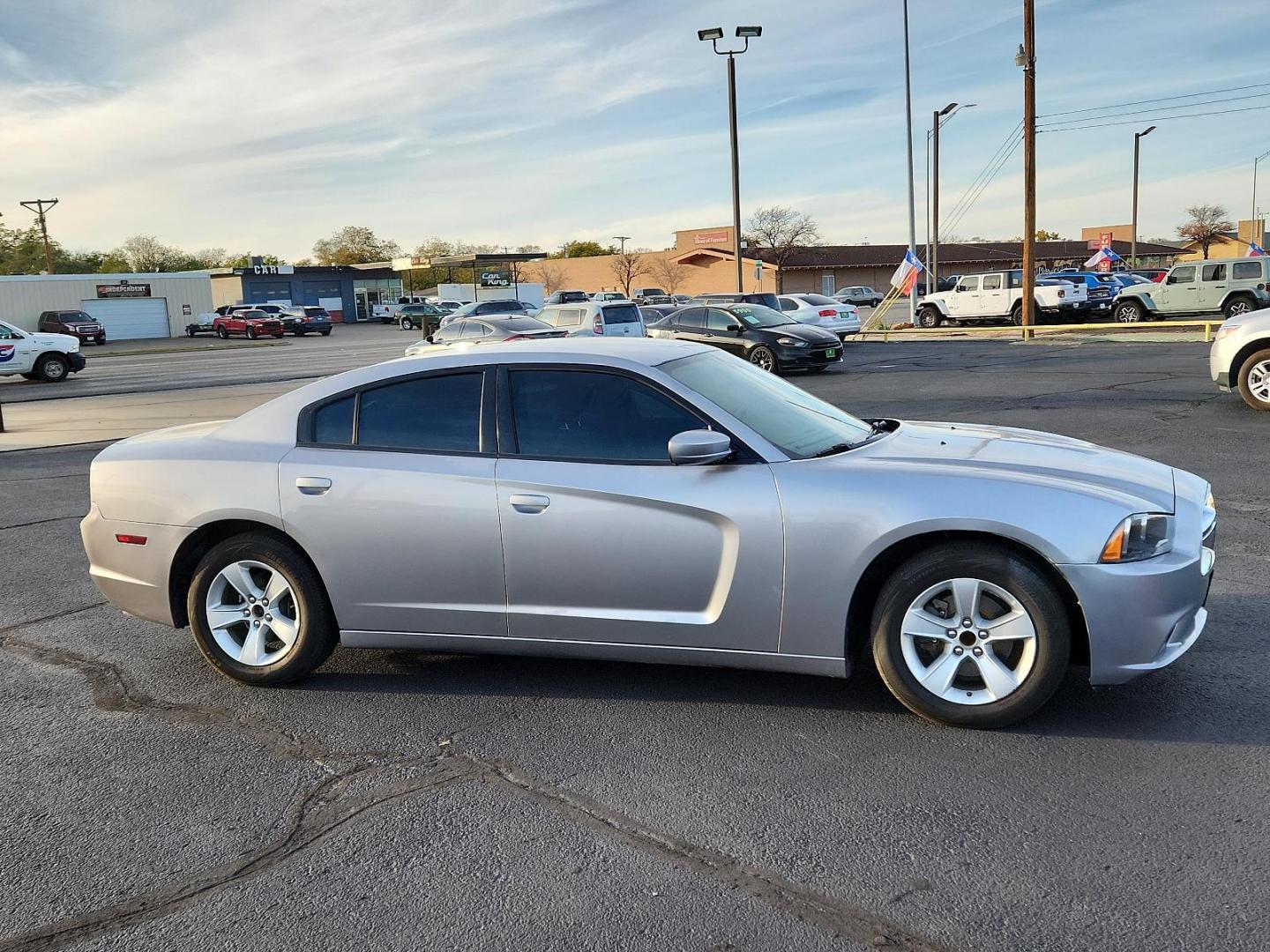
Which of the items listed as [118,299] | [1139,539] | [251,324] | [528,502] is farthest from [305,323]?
[1139,539]

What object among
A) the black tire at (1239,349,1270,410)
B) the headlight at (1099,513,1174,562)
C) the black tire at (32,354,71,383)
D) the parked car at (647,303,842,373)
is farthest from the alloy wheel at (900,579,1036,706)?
the black tire at (32,354,71,383)

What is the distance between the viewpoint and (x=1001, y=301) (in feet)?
119

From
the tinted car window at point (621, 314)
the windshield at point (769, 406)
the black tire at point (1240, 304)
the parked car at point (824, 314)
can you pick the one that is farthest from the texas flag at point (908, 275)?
the windshield at point (769, 406)

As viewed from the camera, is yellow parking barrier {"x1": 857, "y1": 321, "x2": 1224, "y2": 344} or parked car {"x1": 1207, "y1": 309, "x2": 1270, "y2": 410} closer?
parked car {"x1": 1207, "y1": 309, "x2": 1270, "y2": 410}

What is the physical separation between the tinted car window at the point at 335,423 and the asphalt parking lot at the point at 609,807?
3.69ft

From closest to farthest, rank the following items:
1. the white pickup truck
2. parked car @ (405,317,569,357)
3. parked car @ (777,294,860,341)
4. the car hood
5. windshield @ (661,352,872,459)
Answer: the car hood, windshield @ (661,352,872,459), parked car @ (405,317,569,357), parked car @ (777,294,860,341), the white pickup truck

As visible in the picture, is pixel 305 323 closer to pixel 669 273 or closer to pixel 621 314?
pixel 669 273

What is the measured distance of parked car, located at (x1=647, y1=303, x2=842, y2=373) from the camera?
21.4m

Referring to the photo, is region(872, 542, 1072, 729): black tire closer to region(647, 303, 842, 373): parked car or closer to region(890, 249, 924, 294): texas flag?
region(647, 303, 842, 373): parked car

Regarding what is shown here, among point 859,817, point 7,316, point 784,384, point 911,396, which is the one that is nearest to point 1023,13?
point 911,396

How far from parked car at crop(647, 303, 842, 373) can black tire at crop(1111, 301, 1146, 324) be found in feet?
50.6

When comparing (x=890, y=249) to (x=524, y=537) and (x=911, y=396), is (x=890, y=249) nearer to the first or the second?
(x=911, y=396)

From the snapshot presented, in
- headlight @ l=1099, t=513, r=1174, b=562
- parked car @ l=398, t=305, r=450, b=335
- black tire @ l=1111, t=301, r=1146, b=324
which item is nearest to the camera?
headlight @ l=1099, t=513, r=1174, b=562

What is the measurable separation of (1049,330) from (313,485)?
30589 millimetres
